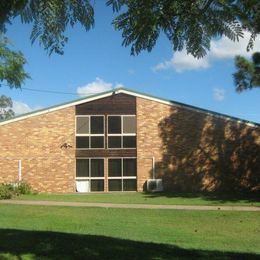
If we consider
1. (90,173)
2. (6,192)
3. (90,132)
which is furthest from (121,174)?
(6,192)

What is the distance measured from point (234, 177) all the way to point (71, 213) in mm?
19037

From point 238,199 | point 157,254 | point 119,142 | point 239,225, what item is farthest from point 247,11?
point 119,142

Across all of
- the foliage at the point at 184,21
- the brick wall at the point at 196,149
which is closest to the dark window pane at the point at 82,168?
the brick wall at the point at 196,149

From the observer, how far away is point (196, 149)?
38.9m

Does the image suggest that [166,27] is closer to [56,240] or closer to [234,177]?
[56,240]

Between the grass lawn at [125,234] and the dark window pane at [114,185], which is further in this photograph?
the dark window pane at [114,185]

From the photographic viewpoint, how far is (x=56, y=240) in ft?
32.3

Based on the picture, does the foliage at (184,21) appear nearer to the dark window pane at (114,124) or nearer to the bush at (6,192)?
the bush at (6,192)

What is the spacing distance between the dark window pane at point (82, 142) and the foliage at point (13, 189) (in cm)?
416

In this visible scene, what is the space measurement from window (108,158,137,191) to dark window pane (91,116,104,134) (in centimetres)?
209

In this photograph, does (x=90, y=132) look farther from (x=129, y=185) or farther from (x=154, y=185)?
(x=154, y=185)

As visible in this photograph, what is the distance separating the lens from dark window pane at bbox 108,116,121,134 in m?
38.9

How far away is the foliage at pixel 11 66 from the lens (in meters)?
30.0

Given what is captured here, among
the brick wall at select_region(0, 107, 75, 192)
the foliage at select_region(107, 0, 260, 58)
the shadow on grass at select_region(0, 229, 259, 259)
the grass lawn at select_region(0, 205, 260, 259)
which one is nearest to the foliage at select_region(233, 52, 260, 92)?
the grass lawn at select_region(0, 205, 260, 259)
